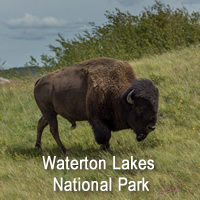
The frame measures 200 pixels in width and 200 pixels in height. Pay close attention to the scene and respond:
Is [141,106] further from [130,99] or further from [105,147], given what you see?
[105,147]

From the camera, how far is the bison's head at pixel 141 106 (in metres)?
5.84

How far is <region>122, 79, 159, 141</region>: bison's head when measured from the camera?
584cm

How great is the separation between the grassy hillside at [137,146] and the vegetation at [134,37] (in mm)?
2742

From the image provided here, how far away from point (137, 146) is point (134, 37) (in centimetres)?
981

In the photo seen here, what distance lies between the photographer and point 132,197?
475 centimetres

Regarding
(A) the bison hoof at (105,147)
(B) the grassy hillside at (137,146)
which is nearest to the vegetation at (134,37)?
(B) the grassy hillside at (137,146)

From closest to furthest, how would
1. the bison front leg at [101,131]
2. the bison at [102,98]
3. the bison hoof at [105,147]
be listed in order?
the bison at [102,98] → the bison front leg at [101,131] → the bison hoof at [105,147]

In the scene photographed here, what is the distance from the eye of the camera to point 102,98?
21.5ft

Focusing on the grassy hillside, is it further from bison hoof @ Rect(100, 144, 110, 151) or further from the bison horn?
the bison horn

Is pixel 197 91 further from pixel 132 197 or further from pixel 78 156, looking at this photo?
pixel 132 197

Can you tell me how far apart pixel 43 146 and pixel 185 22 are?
10588 millimetres

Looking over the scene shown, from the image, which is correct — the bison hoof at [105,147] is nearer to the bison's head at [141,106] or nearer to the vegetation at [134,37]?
the bison's head at [141,106]

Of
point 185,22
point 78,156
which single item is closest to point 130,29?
point 185,22

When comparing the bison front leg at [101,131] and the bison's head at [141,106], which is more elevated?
the bison's head at [141,106]
